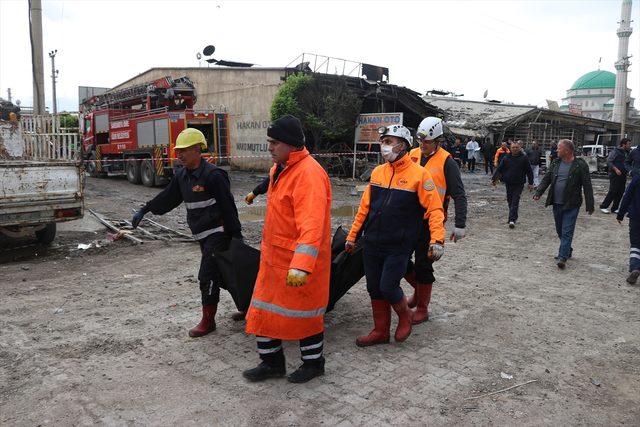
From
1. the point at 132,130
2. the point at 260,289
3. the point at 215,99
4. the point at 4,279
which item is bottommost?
the point at 4,279

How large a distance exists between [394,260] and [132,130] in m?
15.3

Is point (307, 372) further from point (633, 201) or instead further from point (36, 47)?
point (36, 47)

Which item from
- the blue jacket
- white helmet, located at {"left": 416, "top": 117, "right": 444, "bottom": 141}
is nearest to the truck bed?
white helmet, located at {"left": 416, "top": 117, "right": 444, "bottom": 141}

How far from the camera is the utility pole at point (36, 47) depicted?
43.7 ft

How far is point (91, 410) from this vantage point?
317 centimetres

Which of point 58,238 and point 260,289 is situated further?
point 58,238

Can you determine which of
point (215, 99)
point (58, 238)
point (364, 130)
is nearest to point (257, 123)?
point (215, 99)

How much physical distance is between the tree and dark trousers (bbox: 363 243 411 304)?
613 inches

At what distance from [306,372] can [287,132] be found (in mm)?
1637

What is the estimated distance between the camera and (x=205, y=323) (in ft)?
14.4

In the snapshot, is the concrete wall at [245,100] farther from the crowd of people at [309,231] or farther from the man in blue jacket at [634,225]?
the crowd of people at [309,231]

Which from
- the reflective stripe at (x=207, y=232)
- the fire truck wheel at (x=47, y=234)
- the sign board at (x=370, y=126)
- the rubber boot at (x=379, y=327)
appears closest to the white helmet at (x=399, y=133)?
the rubber boot at (x=379, y=327)

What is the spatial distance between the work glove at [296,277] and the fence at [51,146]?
709 centimetres

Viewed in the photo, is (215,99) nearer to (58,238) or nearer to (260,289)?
(58,238)
